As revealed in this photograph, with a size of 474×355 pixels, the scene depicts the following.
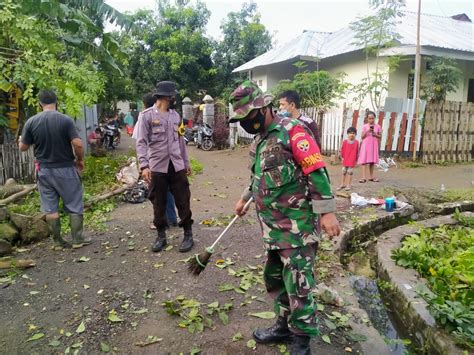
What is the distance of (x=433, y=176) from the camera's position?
31.1 ft

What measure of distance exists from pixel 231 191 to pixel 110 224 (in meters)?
3.03

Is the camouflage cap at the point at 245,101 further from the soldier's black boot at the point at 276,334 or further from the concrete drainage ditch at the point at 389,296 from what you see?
the concrete drainage ditch at the point at 389,296

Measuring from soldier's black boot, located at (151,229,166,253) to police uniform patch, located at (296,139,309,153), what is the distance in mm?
2730

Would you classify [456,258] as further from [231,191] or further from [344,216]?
[231,191]

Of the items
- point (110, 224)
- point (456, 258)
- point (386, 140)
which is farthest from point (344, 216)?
point (386, 140)

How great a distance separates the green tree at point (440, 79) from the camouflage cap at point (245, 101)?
11.1 m

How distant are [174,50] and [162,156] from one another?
17.3m

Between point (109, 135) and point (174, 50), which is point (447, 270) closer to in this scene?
point (109, 135)

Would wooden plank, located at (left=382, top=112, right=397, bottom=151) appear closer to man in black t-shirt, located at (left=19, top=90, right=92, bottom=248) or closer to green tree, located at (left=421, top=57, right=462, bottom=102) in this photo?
green tree, located at (left=421, top=57, right=462, bottom=102)

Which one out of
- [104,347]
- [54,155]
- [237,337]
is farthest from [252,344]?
[54,155]

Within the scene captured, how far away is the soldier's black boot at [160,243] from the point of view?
454cm

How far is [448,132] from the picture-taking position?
11.3 meters

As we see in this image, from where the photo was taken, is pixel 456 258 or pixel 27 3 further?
pixel 27 3

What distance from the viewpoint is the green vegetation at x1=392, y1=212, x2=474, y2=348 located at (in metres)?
2.72
